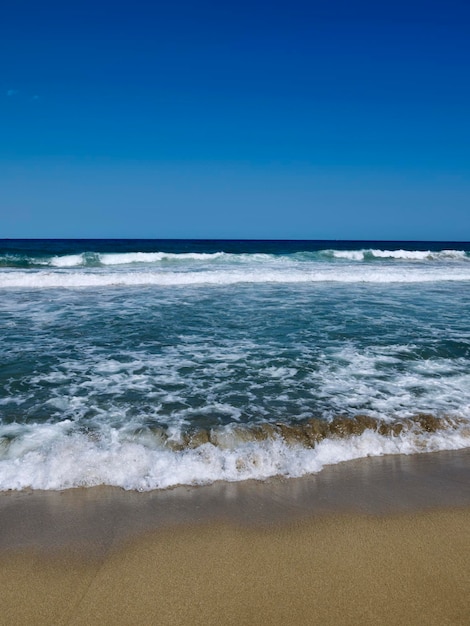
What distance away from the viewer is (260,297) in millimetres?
13312

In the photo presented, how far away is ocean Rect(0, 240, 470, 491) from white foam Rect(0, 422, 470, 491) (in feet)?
0.04

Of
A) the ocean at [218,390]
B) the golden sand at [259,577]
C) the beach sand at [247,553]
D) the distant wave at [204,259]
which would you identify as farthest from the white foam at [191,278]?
the golden sand at [259,577]

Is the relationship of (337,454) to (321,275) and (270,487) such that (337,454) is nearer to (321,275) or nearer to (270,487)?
(270,487)

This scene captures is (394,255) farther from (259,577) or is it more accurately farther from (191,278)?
(259,577)

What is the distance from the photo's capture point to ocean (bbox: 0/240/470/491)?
11.7 ft

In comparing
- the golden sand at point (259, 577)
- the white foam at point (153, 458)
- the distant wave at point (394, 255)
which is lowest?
the golden sand at point (259, 577)

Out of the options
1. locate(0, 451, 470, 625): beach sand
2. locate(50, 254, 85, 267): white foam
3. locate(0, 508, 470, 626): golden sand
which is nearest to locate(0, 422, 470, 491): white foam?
locate(0, 451, 470, 625): beach sand

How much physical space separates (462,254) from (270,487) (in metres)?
41.7

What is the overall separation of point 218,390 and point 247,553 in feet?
8.25

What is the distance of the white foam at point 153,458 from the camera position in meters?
3.34

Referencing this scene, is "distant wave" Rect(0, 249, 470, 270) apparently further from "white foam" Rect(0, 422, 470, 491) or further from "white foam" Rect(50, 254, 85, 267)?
A: "white foam" Rect(0, 422, 470, 491)

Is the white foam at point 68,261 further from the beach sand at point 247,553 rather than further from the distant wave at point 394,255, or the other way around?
the beach sand at point 247,553

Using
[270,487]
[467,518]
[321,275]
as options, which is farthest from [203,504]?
[321,275]

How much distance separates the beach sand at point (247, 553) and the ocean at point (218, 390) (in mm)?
291
